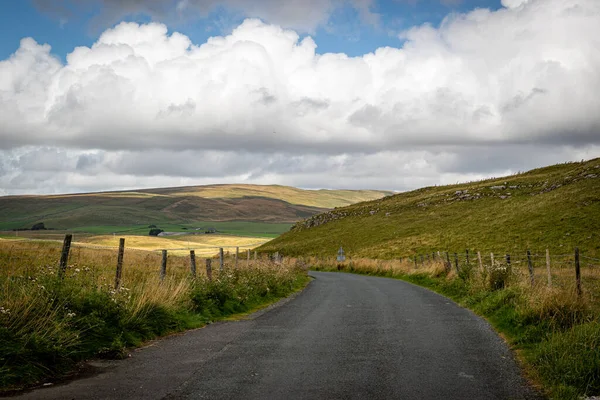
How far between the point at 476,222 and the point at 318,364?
196 feet

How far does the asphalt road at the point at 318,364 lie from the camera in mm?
8180

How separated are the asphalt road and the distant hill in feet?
115

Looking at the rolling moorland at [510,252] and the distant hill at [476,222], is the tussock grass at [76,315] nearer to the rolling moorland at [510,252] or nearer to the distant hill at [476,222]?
the rolling moorland at [510,252]

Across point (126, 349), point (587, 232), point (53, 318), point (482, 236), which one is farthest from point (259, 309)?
point (482, 236)

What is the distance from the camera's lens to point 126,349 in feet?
36.4

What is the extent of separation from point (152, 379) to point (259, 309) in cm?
1035

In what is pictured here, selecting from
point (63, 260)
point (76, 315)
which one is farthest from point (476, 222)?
point (76, 315)

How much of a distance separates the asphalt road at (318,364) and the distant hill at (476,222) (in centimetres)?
3499

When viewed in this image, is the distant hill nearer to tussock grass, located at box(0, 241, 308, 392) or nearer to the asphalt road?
the asphalt road

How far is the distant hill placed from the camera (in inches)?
2035

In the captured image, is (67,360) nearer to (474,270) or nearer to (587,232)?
(474,270)

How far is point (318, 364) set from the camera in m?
9.98

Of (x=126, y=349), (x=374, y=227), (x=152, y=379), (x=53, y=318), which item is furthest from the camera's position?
(x=374, y=227)

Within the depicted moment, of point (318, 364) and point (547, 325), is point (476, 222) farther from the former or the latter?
point (318, 364)
